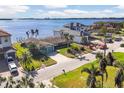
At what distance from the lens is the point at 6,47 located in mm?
14453

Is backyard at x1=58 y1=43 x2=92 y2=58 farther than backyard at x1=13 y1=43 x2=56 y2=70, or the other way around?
backyard at x1=58 y1=43 x2=92 y2=58

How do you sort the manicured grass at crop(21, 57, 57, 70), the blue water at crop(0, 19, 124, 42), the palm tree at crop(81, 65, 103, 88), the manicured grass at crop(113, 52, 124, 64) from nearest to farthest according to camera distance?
the palm tree at crop(81, 65, 103, 88) → the blue water at crop(0, 19, 124, 42) → the manicured grass at crop(21, 57, 57, 70) → the manicured grass at crop(113, 52, 124, 64)

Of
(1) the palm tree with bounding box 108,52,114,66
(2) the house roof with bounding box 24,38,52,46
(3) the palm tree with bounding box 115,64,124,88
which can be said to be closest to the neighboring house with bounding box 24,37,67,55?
(2) the house roof with bounding box 24,38,52,46

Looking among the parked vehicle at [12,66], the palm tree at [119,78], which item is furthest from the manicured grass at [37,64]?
the palm tree at [119,78]

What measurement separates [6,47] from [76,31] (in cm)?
471

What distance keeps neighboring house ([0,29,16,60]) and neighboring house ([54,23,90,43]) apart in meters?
2.23

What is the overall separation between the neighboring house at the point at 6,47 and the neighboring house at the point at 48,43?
761 millimetres

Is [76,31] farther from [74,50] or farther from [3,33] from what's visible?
[3,33]

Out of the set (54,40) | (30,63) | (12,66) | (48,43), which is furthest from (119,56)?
(12,66)

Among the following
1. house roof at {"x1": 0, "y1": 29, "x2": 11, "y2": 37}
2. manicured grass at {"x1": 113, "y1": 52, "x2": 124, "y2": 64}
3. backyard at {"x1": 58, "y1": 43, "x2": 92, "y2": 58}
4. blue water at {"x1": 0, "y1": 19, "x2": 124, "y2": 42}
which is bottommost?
manicured grass at {"x1": 113, "y1": 52, "x2": 124, "y2": 64}

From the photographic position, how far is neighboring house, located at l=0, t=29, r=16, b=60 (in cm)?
1397

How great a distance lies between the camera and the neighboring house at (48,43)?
14.4 m

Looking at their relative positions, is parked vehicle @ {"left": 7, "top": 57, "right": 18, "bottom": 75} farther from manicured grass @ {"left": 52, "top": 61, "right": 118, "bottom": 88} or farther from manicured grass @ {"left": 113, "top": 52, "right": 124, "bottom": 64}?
manicured grass @ {"left": 113, "top": 52, "right": 124, "bottom": 64}
